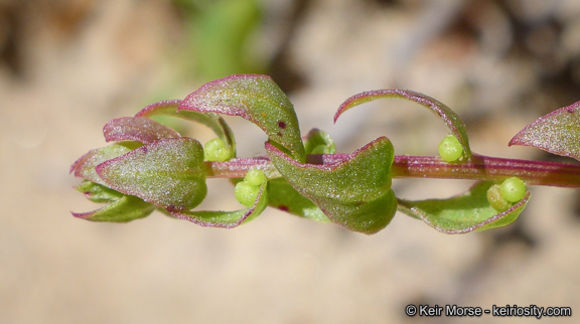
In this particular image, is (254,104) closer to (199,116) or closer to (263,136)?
(199,116)

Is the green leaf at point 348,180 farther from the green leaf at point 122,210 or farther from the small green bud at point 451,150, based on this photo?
the green leaf at point 122,210

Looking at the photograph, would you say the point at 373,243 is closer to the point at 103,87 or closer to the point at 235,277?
the point at 235,277

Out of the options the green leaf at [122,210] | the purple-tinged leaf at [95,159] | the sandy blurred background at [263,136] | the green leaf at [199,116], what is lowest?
the sandy blurred background at [263,136]

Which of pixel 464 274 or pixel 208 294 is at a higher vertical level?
pixel 464 274

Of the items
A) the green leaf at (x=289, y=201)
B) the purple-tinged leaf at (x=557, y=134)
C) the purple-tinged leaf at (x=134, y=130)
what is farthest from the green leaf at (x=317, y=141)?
the purple-tinged leaf at (x=557, y=134)

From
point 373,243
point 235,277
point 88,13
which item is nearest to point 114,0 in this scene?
point 88,13
